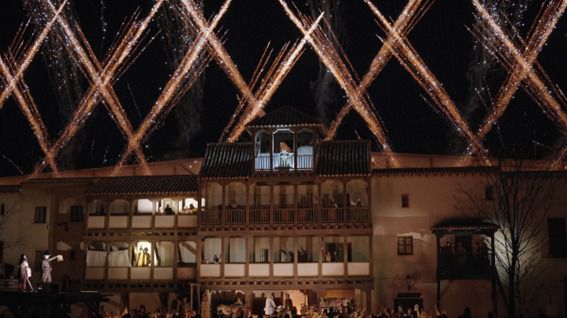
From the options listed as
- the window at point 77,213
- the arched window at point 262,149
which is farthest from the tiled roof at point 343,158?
the window at point 77,213

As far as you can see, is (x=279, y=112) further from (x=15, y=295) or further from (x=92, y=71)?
(x=15, y=295)

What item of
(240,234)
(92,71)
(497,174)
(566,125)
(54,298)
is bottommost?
(54,298)

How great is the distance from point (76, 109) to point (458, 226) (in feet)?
80.0

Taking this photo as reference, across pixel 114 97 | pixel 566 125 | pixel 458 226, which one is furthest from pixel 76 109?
pixel 566 125

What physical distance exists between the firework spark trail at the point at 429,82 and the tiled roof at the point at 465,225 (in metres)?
5.76

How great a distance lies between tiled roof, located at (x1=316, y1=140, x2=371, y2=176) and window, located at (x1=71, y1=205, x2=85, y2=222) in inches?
527

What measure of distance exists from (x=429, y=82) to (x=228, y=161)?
12028 mm

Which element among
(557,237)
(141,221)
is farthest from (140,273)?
(557,237)

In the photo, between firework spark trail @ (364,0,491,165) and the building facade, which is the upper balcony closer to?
the building facade

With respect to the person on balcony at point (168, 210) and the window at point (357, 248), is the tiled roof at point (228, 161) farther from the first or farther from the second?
the window at point (357, 248)

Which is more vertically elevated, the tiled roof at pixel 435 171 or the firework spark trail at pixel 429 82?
the firework spark trail at pixel 429 82

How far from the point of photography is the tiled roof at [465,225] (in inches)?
1517

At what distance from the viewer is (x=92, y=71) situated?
45.3 meters

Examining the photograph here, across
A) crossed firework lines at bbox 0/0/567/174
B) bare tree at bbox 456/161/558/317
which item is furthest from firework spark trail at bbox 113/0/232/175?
bare tree at bbox 456/161/558/317
